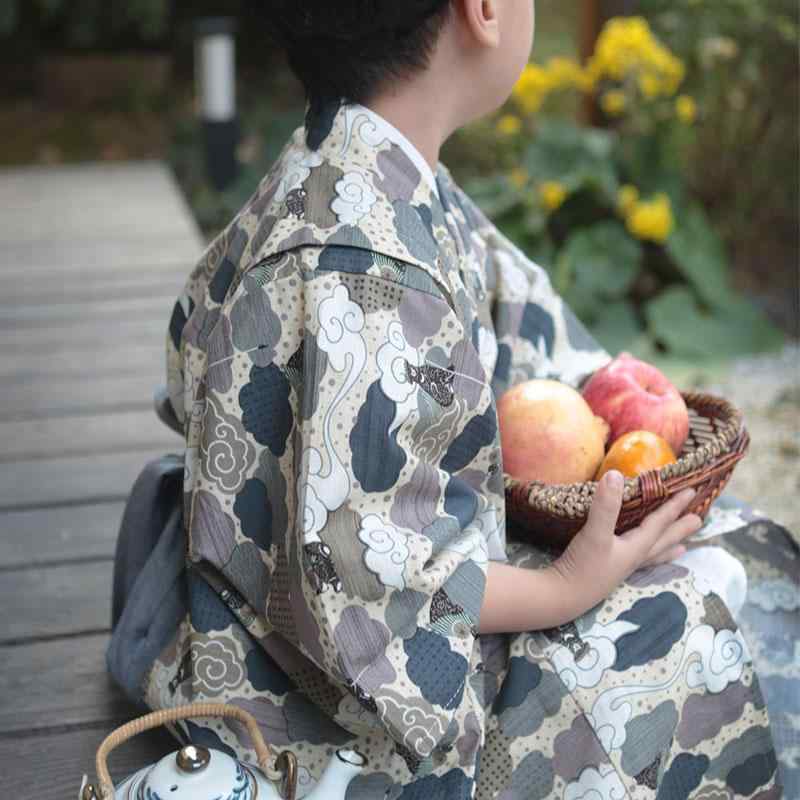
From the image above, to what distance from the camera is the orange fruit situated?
1.48m

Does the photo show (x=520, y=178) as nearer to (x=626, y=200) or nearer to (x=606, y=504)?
(x=626, y=200)

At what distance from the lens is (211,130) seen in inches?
194

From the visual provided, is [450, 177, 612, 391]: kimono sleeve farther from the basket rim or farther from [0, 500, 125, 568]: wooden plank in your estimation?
[0, 500, 125, 568]: wooden plank

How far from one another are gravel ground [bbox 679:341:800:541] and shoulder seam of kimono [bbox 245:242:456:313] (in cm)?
205

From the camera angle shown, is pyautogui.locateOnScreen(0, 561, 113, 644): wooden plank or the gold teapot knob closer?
the gold teapot knob

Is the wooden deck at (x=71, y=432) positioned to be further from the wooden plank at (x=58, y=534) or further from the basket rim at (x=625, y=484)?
the basket rim at (x=625, y=484)

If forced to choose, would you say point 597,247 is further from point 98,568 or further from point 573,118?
point 98,568

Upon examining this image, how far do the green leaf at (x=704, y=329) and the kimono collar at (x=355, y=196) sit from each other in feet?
9.86

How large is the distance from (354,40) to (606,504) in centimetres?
57

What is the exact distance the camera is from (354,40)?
4.29 ft

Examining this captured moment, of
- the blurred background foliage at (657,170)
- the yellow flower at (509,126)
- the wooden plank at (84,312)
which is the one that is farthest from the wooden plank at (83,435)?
the yellow flower at (509,126)

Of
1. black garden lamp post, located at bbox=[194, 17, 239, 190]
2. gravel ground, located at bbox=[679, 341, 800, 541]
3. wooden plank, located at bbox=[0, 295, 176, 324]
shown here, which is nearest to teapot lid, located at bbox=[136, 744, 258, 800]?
wooden plank, located at bbox=[0, 295, 176, 324]

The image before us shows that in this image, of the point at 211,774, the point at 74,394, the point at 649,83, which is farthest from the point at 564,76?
the point at 211,774

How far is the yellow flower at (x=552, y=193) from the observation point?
4.25 metres
